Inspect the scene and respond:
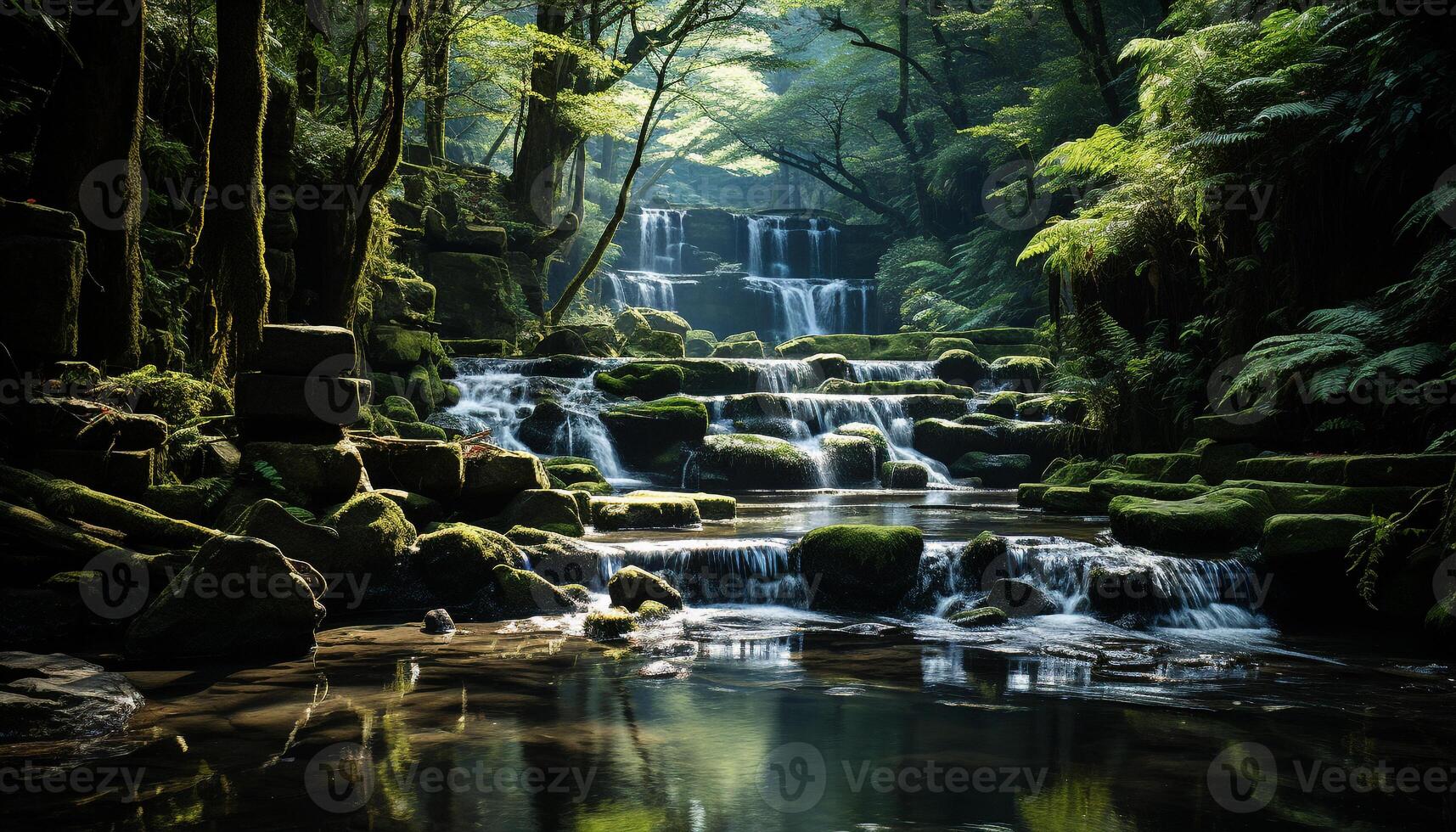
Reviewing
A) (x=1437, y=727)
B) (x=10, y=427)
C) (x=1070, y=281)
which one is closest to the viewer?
(x=1437, y=727)

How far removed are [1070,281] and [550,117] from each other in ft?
Result: 45.2

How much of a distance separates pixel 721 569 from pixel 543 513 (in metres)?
2.00

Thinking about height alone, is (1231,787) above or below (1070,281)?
below

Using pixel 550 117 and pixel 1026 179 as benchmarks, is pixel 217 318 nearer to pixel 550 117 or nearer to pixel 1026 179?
pixel 550 117

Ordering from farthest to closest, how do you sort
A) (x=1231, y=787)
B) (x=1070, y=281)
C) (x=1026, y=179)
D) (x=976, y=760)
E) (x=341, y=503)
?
(x=1026, y=179) → (x=1070, y=281) → (x=341, y=503) → (x=976, y=760) → (x=1231, y=787)

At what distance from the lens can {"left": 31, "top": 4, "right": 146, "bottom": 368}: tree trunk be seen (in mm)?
7273

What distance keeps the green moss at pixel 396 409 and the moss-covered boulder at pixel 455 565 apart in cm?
622

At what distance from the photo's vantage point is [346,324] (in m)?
11.3

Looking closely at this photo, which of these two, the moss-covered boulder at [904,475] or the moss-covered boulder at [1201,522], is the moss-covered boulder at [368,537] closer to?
the moss-covered boulder at [1201,522]

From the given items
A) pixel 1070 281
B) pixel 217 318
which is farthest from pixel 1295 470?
pixel 217 318

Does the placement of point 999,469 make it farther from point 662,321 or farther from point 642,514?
point 662,321

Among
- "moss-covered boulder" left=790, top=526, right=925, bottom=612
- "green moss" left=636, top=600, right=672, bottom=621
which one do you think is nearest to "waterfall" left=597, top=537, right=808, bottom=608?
"moss-covered boulder" left=790, top=526, right=925, bottom=612

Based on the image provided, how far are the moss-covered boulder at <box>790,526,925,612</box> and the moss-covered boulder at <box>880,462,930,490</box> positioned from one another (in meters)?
7.25

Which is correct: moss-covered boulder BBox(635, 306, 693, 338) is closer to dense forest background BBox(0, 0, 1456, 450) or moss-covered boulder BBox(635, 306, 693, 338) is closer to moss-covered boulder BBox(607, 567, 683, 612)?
dense forest background BBox(0, 0, 1456, 450)
